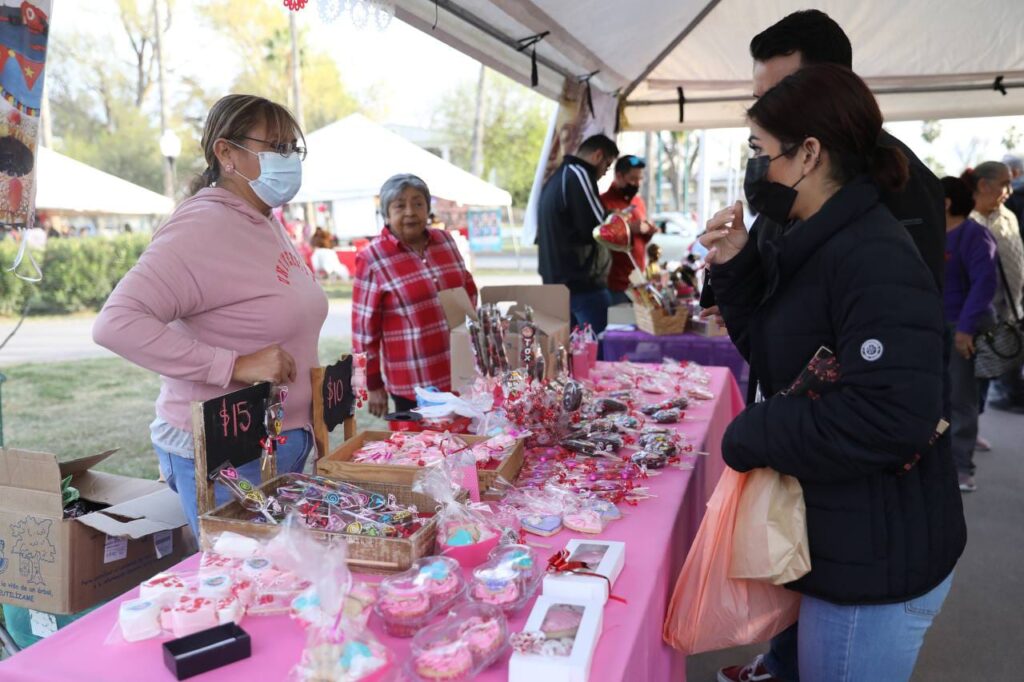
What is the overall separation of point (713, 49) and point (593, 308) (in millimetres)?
2299

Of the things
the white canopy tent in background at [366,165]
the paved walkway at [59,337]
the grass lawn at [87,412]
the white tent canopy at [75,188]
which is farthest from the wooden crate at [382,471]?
the white canopy tent in background at [366,165]

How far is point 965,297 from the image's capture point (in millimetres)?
4203

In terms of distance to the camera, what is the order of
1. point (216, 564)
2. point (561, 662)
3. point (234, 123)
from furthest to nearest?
point (234, 123) < point (216, 564) < point (561, 662)

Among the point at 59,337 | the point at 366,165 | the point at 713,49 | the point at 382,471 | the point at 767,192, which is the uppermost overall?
the point at 713,49

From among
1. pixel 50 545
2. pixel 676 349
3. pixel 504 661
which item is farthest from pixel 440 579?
pixel 676 349

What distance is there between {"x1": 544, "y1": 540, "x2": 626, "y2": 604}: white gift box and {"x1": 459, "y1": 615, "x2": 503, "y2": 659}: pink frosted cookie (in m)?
0.16

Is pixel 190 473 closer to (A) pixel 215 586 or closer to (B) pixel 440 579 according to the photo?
(A) pixel 215 586

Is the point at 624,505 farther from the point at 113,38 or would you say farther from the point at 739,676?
the point at 113,38

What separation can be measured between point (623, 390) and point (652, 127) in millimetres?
4030

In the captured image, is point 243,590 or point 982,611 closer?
point 243,590

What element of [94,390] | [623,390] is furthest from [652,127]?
[94,390]

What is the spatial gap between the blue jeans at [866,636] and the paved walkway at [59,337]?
683 centimetres

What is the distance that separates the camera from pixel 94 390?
25.7 feet

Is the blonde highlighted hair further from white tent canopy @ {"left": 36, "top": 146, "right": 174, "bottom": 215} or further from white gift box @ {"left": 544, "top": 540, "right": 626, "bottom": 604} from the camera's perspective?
white tent canopy @ {"left": 36, "top": 146, "right": 174, "bottom": 215}
